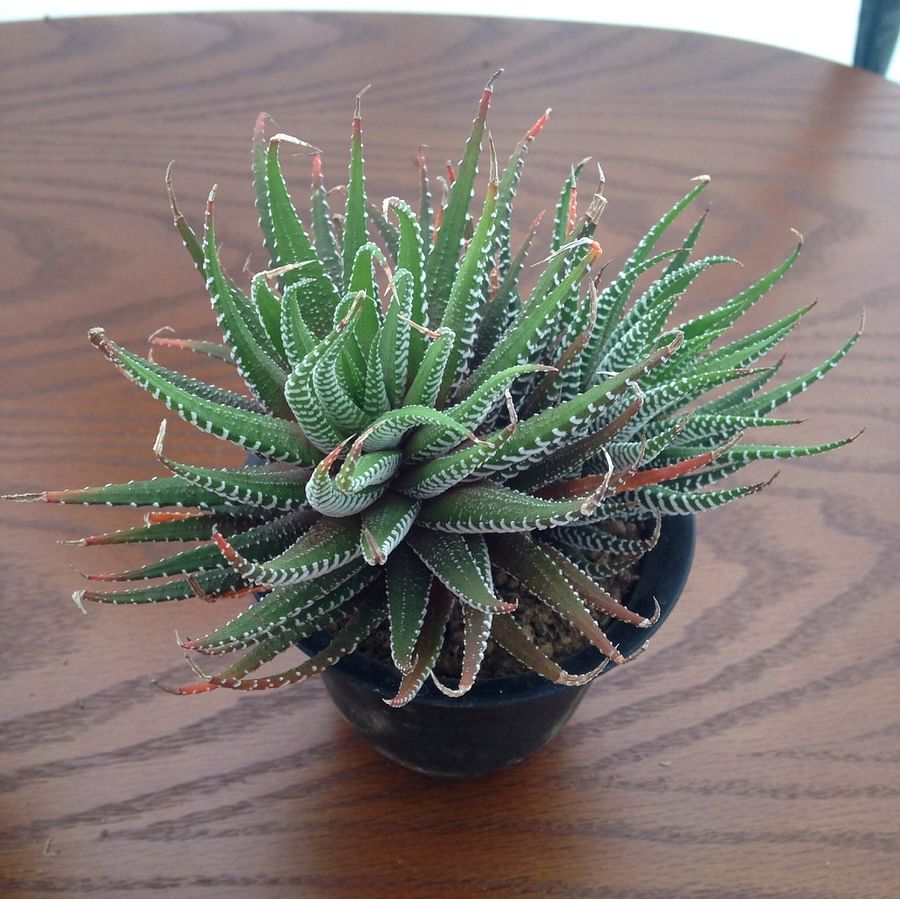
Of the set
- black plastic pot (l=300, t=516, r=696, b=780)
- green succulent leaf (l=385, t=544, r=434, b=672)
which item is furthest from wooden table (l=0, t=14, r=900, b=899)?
green succulent leaf (l=385, t=544, r=434, b=672)

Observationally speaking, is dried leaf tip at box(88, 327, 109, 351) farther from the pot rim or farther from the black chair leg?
the black chair leg

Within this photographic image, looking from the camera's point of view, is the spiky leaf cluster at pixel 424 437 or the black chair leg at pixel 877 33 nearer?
the spiky leaf cluster at pixel 424 437

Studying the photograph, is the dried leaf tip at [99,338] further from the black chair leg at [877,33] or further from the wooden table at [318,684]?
the black chair leg at [877,33]

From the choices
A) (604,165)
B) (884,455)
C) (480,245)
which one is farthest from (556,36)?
(480,245)

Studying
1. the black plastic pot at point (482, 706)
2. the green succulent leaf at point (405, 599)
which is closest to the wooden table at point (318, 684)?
the black plastic pot at point (482, 706)

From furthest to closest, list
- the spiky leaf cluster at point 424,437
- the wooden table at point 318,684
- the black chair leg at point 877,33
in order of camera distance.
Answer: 1. the black chair leg at point 877,33
2. the wooden table at point 318,684
3. the spiky leaf cluster at point 424,437

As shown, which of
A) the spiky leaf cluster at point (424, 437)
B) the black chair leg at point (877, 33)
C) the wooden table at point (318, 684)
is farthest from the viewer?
the black chair leg at point (877, 33)

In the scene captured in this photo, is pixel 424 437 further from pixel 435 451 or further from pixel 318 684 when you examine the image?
pixel 318 684

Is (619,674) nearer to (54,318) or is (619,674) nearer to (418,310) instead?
(418,310)
